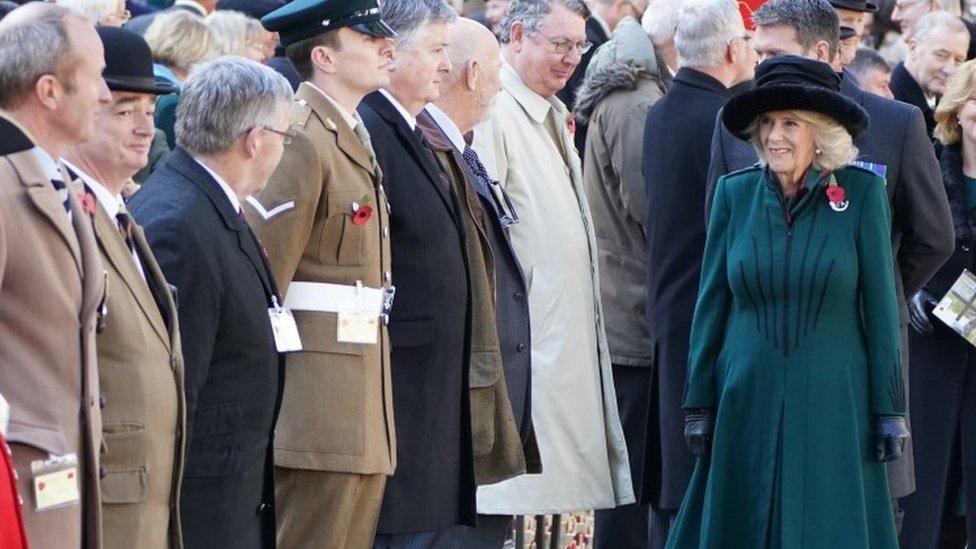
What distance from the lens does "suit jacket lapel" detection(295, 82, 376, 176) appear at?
5.35 meters

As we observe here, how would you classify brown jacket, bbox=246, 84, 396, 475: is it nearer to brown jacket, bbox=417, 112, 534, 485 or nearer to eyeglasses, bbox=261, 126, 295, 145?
eyeglasses, bbox=261, 126, 295, 145

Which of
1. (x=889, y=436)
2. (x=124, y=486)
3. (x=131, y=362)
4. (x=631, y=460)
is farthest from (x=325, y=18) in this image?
(x=631, y=460)

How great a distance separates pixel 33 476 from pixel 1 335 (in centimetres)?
29

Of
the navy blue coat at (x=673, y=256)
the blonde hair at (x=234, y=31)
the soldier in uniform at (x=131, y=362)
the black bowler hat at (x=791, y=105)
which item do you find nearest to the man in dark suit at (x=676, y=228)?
the navy blue coat at (x=673, y=256)

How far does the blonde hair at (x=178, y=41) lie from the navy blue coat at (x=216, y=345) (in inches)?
138

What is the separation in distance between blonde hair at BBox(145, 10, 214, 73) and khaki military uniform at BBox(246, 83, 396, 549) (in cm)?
296

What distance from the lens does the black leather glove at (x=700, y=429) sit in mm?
6203

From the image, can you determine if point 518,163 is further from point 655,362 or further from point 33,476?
point 33,476

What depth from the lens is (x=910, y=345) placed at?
24.5ft

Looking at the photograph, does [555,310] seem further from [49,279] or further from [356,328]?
[49,279]

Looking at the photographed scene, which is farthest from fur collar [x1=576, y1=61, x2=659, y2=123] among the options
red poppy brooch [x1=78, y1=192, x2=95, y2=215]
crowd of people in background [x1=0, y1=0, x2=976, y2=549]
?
red poppy brooch [x1=78, y1=192, x2=95, y2=215]

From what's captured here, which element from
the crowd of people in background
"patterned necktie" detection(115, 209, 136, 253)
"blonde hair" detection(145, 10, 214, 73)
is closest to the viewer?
the crowd of people in background

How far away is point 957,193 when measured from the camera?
740 cm

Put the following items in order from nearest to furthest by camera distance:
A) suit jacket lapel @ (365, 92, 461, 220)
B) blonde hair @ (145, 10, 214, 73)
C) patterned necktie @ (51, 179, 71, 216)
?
patterned necktie @ (51, 179, 71, 216) → suit jacket lapel @ (365, 92, 461, 220) → blonde hair @ (145, 10, 214, 73)
